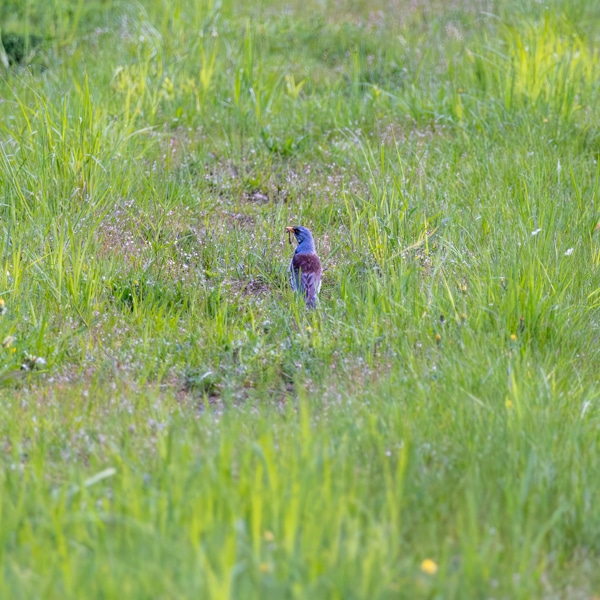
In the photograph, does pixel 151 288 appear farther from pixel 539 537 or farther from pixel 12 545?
pixel 539 537

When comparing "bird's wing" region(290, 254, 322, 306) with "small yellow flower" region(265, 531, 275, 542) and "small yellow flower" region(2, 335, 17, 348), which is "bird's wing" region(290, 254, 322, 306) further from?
"small yellow flower" region(265, 531, 275, 542)

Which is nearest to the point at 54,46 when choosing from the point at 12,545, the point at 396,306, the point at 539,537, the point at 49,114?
the point at 49,114

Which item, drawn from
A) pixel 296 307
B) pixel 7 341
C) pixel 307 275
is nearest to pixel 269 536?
pixel 7 341

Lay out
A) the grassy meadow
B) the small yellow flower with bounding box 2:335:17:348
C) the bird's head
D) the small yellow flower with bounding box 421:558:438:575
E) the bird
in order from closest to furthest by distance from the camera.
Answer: the small yellow flower with bounding box 421:558:438:575, the grassy meadow, the small yellow flower with bounding box 2:335:17:348, the bird, the bird's head

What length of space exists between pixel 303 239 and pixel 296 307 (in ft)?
2.28

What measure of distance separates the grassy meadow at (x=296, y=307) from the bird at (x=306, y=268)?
128mm

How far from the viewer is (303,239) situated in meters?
5.24

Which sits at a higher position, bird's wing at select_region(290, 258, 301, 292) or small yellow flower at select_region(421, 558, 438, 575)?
small yellow flower at select_region(421, 558, 438, 575)

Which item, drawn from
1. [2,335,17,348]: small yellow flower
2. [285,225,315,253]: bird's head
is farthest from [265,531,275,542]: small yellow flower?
[285,225,315,253]: bird's head

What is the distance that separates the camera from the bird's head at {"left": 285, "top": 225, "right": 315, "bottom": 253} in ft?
17.0

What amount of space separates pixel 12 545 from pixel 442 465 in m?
1.49

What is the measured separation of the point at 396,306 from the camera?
4.48 meters

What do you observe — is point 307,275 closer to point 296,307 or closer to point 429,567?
point 296,307

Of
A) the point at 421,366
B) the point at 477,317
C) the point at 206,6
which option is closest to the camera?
the point at 421,366
